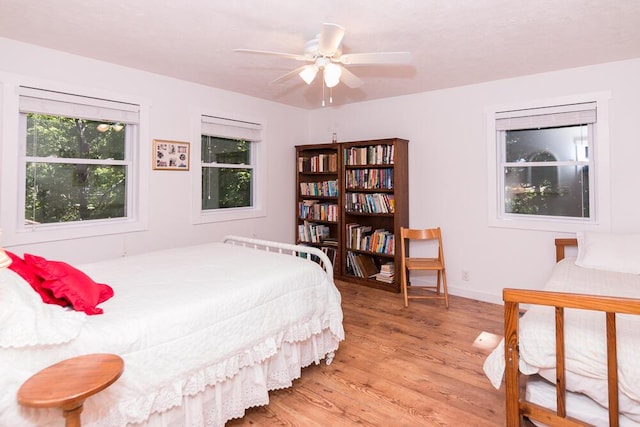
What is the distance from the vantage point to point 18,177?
8.80 ft

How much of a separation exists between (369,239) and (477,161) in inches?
57.2

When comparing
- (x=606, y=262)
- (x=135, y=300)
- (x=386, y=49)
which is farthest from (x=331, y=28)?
(x=606, y=262)

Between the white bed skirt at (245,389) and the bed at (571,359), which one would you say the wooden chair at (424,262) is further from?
the bed at (571,359)

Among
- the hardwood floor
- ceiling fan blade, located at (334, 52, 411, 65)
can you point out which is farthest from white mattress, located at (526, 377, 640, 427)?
ceiling fan blade, located at (334, 52, 411, 65)

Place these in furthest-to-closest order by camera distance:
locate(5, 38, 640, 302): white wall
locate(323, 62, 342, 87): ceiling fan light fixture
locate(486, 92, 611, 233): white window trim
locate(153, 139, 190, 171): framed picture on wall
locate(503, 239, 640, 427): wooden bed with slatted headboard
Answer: locate(153, 139, 190, 171): framed picture on wall, locate(486, 92, 611, 233): white window trim, locate(5, 38, 640, 302): white wall, locate(323, 62, 342, 87): ceiling fan light fixture, locate(503, 239, 640, 427): wooden bed with slatted headboard

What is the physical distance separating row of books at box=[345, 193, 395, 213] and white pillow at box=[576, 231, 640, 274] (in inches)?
69.7

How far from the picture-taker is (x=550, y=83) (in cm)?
325

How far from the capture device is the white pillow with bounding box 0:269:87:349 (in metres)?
1.16

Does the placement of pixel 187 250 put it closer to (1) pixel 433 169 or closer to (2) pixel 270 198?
(2) pixel 270 198

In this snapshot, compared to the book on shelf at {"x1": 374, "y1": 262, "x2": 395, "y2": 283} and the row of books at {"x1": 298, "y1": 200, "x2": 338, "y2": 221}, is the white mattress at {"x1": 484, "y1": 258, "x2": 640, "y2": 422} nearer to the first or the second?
the book on shelf at {"x1": 374, "y1": 262, "x2": 395, "y2": 283}

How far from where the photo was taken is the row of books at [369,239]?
4.02 m

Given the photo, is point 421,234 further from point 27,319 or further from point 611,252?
A: point 27,319

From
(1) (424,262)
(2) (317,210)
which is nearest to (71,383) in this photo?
(1) (424,262)

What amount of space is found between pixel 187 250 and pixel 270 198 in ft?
6.04
